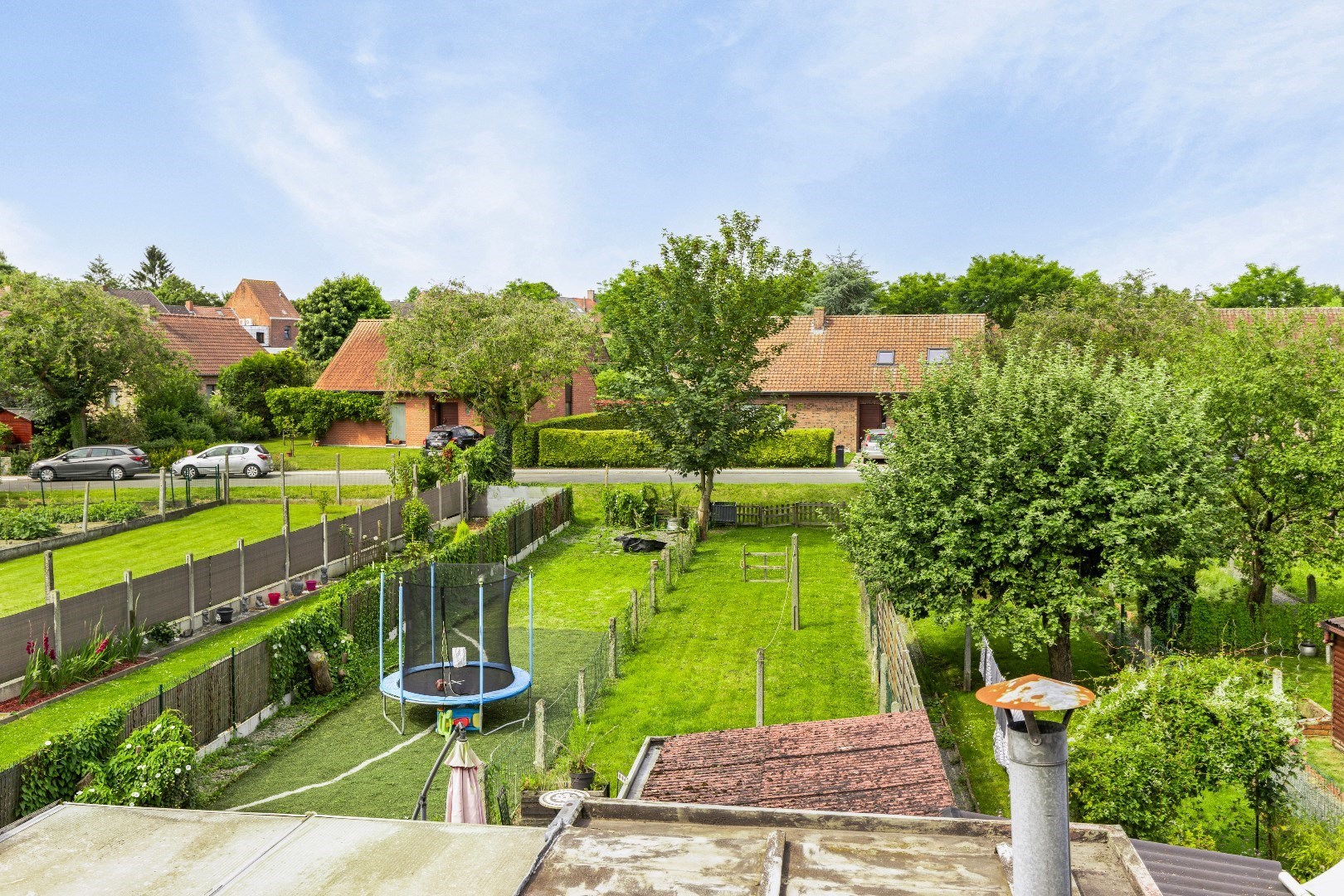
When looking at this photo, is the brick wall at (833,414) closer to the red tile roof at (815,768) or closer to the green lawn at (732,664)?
the green lawn at (732,664)

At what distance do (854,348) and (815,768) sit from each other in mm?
38896

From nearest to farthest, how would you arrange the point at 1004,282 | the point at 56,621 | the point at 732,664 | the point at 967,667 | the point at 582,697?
the point at 582,697 < the point at 56,621 < the point at 967,667 < the point at 732,664 < the point at 1004,282

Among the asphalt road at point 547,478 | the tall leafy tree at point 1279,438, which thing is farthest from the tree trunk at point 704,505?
the tall leafy tree at point 1279,438

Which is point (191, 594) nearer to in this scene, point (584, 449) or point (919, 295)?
point (584, 449)

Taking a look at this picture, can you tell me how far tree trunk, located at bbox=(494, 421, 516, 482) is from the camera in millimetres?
33500

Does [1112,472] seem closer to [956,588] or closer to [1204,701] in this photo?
[956,588]

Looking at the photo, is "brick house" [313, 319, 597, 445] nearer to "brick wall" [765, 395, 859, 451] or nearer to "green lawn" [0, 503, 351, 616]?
"brick wall" [765, 395, 859, 451]

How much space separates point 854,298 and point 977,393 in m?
55.2

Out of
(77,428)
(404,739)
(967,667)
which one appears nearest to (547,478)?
(77,428)

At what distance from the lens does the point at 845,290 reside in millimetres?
69500

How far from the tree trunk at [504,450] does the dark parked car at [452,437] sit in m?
4.55

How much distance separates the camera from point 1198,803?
11281 millimetres

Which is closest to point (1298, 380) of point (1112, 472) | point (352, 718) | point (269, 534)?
point (1112, 472)

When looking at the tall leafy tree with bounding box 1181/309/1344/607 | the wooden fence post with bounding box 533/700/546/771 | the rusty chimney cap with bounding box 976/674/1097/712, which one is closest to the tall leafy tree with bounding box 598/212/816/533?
the tall leafy tree with bounding box 1181/309/1344/607
